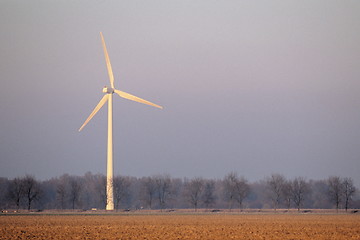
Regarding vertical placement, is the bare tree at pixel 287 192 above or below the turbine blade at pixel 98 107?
below

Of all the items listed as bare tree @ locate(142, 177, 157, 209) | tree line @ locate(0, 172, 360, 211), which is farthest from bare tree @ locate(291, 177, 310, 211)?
bare tree @ locate(142, 177, 157, 209)

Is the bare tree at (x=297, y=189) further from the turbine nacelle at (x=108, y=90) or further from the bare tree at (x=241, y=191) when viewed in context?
the turbine nacelle at (x=108, y=90)

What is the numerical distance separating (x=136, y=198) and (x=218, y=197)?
24830 mm

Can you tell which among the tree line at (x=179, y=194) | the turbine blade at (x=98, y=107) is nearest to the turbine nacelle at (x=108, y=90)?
the turbine blade at (x=98, y=107)

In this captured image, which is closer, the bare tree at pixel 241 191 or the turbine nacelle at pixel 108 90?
the turbine nacelle at pixel 108 90

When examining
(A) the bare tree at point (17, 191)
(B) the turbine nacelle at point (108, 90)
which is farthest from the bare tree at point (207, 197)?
(B) the turbine nacelle at point (108, 90)

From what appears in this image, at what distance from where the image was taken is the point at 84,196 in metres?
184

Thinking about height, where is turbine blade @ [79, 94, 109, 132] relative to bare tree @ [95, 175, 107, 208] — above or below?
above

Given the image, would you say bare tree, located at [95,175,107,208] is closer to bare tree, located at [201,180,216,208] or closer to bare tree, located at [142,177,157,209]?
bare tree, located at [142,177,157,209]

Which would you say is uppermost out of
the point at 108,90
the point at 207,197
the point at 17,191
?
the point at 108,90

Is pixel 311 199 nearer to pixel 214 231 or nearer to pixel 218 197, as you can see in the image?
pixel 218 197

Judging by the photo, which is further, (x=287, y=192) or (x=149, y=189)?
(x=149, y=189)

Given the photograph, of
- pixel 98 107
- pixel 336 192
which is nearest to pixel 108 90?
pixel 98 107

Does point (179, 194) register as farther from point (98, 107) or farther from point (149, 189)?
point (98, 107)
